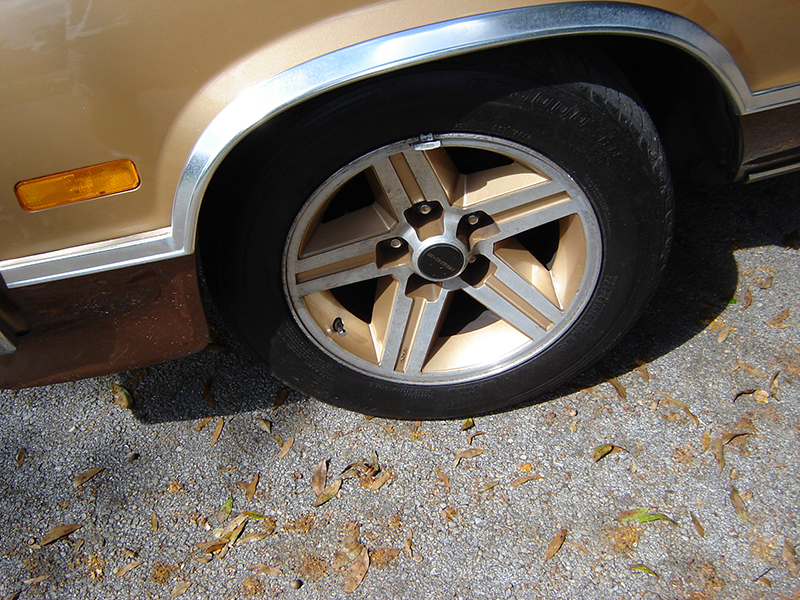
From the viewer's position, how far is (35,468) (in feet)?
7.51

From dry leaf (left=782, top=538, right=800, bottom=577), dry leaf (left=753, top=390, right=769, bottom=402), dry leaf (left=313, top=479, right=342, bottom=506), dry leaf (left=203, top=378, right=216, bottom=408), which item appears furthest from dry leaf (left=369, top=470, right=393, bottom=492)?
dry leaf (left=753, top=390, right=769, bottom=402)

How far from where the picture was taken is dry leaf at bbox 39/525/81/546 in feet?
6.86

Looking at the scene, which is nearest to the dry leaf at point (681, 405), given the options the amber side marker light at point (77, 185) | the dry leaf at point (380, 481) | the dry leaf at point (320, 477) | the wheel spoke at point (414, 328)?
the wheel spoke at point (414, 328)

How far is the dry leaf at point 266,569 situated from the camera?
1.96 meters

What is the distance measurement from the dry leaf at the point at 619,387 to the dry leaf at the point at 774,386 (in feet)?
1.68

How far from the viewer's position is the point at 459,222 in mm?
1862

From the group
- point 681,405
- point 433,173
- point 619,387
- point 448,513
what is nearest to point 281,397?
point 448,513

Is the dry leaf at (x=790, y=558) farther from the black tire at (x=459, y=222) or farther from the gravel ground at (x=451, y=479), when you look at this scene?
the black tire at (x=459, y=222)

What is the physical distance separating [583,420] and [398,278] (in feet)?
2.98

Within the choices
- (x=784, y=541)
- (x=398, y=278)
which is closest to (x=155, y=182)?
(x=398, y=278)

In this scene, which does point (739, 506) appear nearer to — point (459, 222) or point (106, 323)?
point (459, 222)

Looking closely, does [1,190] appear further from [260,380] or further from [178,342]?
[260,380]

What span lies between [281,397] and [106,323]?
2.77 ft

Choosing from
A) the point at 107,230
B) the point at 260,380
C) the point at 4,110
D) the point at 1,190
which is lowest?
the point at 260,380
